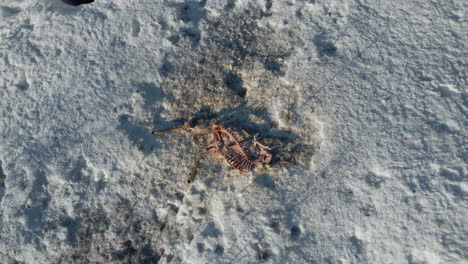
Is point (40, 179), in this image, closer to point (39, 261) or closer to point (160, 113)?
point (39, 261)

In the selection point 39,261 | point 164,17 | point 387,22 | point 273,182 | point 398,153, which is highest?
point 387,22

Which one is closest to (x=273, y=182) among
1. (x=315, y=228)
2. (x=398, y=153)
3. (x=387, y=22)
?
(x=315, y=228)

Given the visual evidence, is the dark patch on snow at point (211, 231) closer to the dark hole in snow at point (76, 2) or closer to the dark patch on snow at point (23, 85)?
the dark patch on snow at point (23, 85)

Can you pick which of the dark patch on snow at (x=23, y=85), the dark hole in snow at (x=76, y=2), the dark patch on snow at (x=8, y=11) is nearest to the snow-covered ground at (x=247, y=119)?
the dark patch on snow at (x=23, y=85)

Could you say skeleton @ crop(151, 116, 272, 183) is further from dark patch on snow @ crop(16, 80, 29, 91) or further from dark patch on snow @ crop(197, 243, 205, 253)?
dark patch on snow @ crop(16, 80, 29, 91)

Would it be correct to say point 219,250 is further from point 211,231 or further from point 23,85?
point 23,85

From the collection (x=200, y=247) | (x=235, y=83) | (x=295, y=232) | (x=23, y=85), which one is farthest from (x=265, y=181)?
(x=23, y=85)
